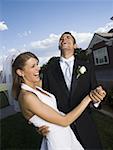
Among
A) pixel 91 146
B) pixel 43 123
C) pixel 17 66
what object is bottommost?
pixel 91 146

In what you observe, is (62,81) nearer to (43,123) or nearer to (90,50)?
(43,123)

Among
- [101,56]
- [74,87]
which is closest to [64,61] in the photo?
[74,87]

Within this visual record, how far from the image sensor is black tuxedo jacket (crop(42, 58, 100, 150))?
415 cm

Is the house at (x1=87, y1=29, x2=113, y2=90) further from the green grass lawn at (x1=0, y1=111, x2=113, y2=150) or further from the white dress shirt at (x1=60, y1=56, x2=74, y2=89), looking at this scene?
the white dress shirt at (x1=60, y1=56, x2=74, y2=89)

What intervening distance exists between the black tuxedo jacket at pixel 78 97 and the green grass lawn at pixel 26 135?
10.3 feet

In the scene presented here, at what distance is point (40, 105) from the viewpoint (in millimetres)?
2709

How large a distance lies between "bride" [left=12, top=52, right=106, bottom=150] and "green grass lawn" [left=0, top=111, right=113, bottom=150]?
4.48m

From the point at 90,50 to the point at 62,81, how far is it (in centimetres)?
3702

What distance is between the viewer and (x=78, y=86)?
13.9ft

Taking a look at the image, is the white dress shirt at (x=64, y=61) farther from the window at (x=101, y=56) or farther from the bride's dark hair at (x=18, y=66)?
the window at (x=101, y=56)

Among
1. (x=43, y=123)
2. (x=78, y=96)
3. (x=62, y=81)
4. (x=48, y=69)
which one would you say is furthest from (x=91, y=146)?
(x=43, y=123)

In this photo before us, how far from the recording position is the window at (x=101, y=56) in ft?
120

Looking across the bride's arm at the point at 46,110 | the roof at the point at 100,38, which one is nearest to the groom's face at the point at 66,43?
the bride's arm at the point at 46,110

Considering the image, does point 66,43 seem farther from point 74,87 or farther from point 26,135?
point 26,135
